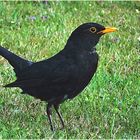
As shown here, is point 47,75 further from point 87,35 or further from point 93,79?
point 93,79

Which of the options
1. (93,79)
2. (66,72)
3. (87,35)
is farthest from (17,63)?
(93,79)

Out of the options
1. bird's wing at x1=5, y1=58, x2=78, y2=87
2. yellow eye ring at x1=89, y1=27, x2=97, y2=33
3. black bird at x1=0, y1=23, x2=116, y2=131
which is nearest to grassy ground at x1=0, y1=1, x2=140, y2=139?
black bird at x1=0, y1=23, x2=116, y2=131

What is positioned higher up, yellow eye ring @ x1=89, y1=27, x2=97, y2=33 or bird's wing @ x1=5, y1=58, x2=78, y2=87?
yellow eye ring @ x1=89, y1=27, x2=97, y2=33

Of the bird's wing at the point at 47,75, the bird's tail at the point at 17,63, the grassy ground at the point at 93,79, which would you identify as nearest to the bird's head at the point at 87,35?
the bird's wing at the point at 47,75

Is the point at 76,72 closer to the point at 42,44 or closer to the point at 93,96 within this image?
the point at 93,96

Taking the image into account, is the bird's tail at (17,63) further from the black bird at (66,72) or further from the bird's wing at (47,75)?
the bird's wing at (47,75)

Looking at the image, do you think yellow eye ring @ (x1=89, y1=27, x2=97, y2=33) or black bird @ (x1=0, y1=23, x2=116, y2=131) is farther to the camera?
yellow eye ring @ (x1=89, y1=27, x2=97, y2=33)

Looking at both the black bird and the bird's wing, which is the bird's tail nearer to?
the black bird
